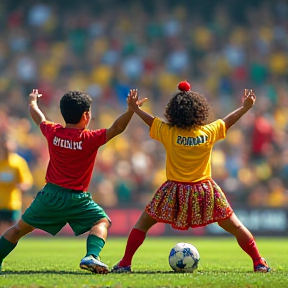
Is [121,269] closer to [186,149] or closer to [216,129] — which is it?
[186,149]

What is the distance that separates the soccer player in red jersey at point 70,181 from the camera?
28.8 ft

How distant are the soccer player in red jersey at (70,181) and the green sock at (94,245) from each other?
0.08 meters

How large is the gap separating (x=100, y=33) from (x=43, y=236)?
31.3 feet

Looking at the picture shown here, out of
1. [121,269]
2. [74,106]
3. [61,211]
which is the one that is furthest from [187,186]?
[74,106]

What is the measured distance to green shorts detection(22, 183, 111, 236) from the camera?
8758mm

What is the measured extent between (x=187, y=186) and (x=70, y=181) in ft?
4.04

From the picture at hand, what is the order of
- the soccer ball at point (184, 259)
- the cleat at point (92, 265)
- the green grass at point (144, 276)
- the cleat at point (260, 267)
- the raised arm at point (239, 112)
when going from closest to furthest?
1. the green grass at point (144, 276)
2. the cleat at point (92, 265)
3. the cleat at point (260, 267)
4. the soccer ball at point (184, 259)
5. the raised arm at point (239, 112)

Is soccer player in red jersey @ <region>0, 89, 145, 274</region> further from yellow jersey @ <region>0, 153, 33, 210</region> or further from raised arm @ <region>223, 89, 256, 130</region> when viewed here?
yellow jersey @ <region>0, 153, 33, 210</region>

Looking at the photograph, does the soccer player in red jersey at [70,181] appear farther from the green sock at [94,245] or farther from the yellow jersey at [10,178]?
the yellow jersey at [10,178]

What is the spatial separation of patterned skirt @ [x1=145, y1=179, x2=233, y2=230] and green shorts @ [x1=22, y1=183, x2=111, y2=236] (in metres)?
0.64

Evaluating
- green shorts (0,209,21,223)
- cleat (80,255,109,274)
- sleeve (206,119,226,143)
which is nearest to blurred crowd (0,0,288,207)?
green shorts (0,209,21,223)

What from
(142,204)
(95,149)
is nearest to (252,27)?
(142,204)

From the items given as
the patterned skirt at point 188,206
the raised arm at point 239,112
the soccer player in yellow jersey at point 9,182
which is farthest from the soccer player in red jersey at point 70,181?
the soccer player in yellow jersey at point 9,182

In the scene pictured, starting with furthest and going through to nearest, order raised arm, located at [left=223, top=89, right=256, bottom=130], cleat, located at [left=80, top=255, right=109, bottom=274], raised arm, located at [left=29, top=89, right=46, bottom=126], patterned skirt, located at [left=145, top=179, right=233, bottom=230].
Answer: raised arm, located at [left=29, top=89, right=46, bottom=126] → raised arm, located at [left=223, top=89, right=256, bottom=130] → patterned skirt, located at [left=145, top=179, right=233, bottom=230] → cleat, located at [left=80, top=255, right=109, bottom=274]
